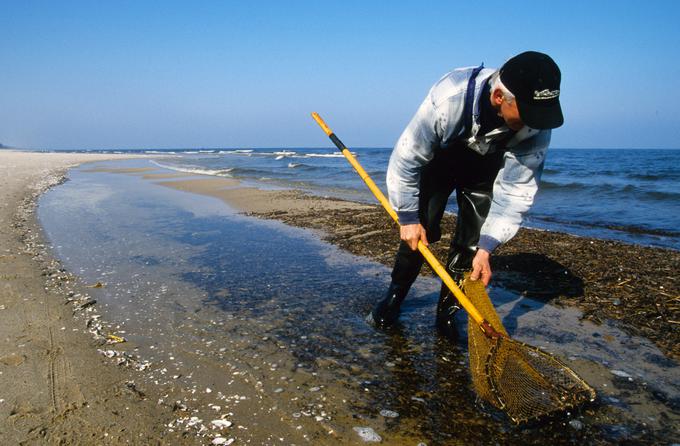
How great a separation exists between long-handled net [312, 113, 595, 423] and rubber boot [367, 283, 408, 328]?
2.59 feet

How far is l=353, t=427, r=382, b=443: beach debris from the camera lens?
2.21 metres

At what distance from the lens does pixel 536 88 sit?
2.06 m

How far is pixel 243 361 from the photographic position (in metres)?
2.93

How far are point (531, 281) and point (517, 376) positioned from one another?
2658mm

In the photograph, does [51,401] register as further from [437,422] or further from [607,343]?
[607,343]

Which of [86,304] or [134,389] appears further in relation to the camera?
[86,304]

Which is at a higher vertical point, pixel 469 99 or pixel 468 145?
pixel 469 99

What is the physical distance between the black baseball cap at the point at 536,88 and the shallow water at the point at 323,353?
1.68m

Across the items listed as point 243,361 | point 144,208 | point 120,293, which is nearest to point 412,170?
point 243,361

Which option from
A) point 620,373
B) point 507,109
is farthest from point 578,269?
point 507,109

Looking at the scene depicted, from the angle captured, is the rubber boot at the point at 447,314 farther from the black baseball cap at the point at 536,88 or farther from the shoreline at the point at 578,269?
the black baseball cap at the point at 536,88

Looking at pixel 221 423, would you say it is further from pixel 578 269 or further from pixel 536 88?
pixel 578 269

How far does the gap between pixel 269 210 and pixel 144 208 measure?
2.90 meters

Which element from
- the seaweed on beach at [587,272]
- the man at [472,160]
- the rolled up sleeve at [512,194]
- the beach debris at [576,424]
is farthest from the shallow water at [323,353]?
the rolled up sleeve at [512,194]
